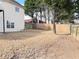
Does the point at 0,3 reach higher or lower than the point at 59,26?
higher

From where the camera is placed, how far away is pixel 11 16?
3472cm

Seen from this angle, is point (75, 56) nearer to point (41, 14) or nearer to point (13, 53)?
point (13, 53)

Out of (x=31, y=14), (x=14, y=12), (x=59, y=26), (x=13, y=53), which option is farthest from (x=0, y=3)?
(x=31, y=14)

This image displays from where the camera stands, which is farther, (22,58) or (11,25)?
(11,25)

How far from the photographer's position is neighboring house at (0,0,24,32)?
32219mm

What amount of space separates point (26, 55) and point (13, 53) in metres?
0.76

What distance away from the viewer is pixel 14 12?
35.3 meters

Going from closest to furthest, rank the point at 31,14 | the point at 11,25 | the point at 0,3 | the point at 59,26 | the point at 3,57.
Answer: the point at 3,57 < the point at 0,3 < the point at 11,25 < the point at 59,26 < the point at 31,14

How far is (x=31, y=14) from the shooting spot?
198ft

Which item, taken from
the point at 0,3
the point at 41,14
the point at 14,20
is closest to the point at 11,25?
the point at 14,20

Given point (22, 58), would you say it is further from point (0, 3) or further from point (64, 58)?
point (0, 3)

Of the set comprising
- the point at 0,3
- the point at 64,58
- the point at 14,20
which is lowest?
the point at 64,58

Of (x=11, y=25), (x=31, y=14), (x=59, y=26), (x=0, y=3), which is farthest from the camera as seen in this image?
(x=31, y=14)

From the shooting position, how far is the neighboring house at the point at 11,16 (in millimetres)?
32219
